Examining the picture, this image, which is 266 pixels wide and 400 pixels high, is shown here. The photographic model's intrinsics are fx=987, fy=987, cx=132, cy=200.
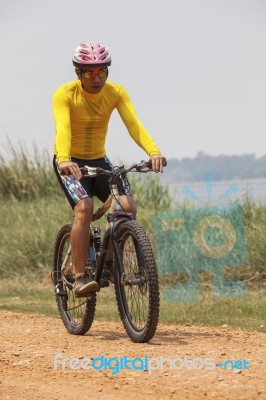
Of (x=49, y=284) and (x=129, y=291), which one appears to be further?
(x=49, y=284)

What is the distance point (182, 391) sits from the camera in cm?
640

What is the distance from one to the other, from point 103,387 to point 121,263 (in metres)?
1.66

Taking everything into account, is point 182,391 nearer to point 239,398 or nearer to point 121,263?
point 239,398

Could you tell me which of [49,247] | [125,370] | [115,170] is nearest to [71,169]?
[115,170]

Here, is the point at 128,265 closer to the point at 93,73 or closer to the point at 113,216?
the point at 113,216


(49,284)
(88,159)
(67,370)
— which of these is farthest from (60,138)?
(49,284)

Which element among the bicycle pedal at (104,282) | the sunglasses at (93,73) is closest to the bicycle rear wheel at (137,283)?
the bicycle pedal at (104,282)

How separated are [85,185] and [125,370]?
207 centimetres

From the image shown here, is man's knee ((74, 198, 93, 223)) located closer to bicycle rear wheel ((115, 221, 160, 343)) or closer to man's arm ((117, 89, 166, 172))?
bicycle rear wheel ((115, 221, 160, 343))

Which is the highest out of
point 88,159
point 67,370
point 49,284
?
point 88,159

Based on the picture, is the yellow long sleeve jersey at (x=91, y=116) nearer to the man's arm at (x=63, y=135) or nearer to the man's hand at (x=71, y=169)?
the man's arm at (x=63, y=135)

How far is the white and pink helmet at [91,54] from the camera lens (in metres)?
8.37

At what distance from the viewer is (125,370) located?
717 cm

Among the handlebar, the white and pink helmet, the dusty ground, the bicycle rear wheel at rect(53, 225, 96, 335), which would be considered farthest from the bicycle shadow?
the white and pink helmet
